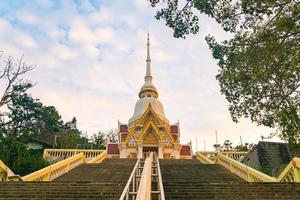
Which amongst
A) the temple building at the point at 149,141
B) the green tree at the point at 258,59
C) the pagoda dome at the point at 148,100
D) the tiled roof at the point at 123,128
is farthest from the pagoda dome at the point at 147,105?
the green tree at the point at 258,59

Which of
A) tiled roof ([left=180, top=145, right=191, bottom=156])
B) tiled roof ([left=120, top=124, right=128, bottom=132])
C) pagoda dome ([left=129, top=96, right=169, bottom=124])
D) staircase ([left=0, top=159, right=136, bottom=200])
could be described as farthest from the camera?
pagoda dome ([left=129, top=96, right=169, bottom=124])

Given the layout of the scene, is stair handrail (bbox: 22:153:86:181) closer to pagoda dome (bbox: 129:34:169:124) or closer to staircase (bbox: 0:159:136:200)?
staircase (bbox: 0:159:136:200)

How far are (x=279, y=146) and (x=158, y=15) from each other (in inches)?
503

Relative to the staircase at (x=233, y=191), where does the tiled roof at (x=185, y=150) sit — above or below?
above

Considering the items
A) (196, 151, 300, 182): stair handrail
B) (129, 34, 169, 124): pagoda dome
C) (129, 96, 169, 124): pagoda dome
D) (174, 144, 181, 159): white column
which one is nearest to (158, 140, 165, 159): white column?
(174, 144, 181, 159): white column

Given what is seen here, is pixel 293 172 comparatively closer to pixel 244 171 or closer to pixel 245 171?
pixel 245 171

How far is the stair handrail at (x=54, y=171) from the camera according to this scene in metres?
10.3

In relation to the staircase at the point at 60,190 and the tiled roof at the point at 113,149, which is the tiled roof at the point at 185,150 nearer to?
the tiled roof at the point at 113,149

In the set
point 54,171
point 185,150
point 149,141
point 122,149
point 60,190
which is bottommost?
point 60,190

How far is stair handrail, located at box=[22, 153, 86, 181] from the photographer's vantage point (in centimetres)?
1031

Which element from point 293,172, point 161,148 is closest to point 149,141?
point 161,148

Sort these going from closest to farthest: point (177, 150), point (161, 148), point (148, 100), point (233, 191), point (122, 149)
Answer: point (233, 191) < point (161, 148) < point (122, 149) < point (177, 150) < point (148, 100)

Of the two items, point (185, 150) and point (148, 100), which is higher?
point (148, 100)

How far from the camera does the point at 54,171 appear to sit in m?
12.1
